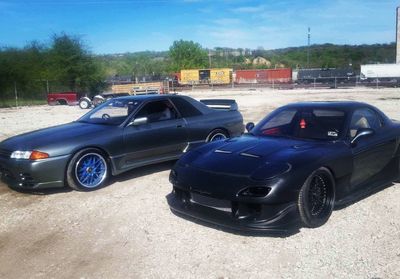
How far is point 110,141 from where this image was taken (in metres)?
6.51

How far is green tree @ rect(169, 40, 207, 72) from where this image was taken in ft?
373

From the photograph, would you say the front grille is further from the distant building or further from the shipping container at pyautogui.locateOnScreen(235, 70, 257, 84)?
the distant building

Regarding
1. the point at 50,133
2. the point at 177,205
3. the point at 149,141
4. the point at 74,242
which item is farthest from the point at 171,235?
the point at 50,133

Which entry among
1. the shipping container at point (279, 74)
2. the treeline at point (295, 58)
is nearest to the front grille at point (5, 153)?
the shipping container at point (279, 74)

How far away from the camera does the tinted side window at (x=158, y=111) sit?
714cm

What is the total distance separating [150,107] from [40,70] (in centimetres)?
3219

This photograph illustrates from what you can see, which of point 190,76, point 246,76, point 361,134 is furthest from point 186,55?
point 361,134

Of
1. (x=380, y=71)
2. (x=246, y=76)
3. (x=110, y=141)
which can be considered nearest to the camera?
(x=110, y=141)

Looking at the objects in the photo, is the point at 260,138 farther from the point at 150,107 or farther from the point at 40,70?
the point at 40,70

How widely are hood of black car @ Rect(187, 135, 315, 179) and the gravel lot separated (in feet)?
2.28

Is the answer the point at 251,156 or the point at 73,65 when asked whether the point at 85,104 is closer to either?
the point at 73,65

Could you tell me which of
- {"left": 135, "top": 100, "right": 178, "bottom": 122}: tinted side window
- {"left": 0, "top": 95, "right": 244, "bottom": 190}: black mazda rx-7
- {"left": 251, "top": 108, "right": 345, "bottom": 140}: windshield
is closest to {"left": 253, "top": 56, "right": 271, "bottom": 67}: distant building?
{"left": 0, "top": 95, "right": 244, "bottom": 190}: black mazda rx-7

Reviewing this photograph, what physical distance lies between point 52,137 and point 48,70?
3258cm

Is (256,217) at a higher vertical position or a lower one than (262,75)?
lower
